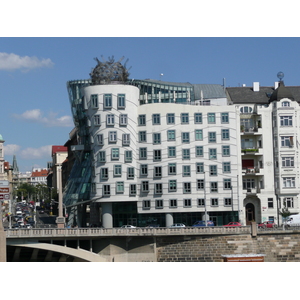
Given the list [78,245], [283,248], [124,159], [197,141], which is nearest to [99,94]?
[124,159]

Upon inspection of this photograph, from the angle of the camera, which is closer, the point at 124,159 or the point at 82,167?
the point at 124,159

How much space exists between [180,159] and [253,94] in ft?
58.2

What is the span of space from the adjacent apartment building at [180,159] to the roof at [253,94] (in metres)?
3.21

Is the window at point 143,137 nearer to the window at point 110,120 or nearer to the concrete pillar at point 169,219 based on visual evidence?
the window at point 110,120

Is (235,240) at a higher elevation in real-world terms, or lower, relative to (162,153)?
lower

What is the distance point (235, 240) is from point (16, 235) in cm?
2476

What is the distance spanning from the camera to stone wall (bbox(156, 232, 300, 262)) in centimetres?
7444

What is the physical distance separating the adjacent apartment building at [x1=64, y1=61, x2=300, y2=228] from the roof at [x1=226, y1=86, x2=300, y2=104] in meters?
3.21

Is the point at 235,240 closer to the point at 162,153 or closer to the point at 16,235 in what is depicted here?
the point at 162,153

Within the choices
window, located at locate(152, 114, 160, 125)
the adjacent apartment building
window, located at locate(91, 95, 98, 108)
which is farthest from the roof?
window, located at locate(91, 95, 98, 108)

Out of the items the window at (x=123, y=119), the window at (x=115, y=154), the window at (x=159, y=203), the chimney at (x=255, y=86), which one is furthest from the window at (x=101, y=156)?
the chimney at (x=255, y=86)

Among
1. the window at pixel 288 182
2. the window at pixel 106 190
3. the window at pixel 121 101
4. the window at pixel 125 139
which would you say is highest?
the window at pixel 121 101

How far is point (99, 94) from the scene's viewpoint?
8912cm

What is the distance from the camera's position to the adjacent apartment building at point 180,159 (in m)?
88.9
